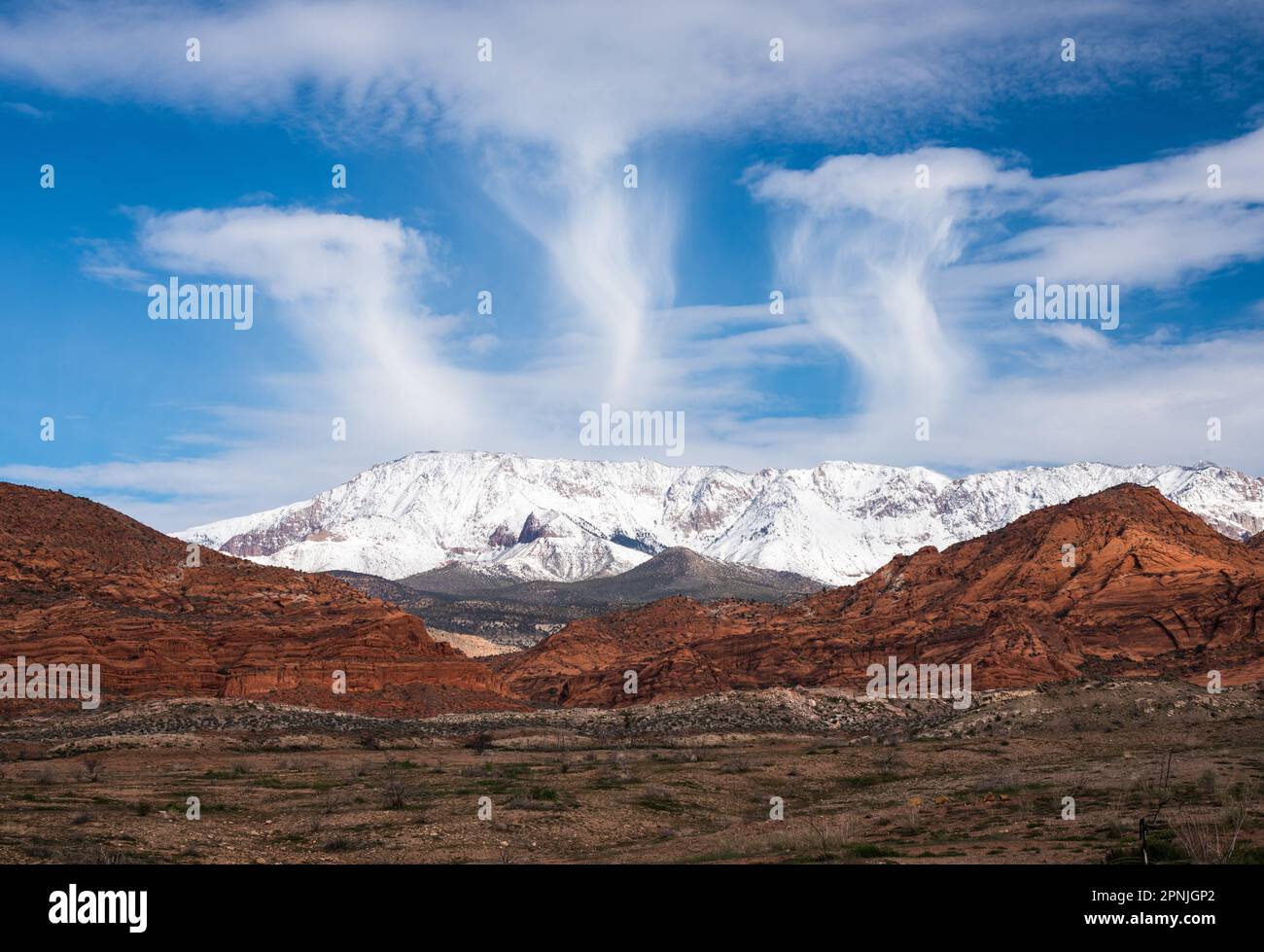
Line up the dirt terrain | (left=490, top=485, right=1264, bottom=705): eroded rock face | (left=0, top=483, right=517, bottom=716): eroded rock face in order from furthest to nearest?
(left=490, top=485, right=1264, bottom=705): eroded rock face → (left=0, top=483, right=517, bottom=716): eroded rock face → the dirt terrain

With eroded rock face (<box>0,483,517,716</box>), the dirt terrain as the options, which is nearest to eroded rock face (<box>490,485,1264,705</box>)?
the dirt terrain

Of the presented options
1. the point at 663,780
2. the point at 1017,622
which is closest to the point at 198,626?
the point at 663,780

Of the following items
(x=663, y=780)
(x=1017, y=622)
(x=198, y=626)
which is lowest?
(x=663, y=780)

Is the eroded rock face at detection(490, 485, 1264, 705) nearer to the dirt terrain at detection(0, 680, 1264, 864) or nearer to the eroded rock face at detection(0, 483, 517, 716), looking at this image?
the dirt terrain at detection(0, 680, 1264, 864)

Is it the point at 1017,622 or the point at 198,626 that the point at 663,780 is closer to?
the point at 198,626
